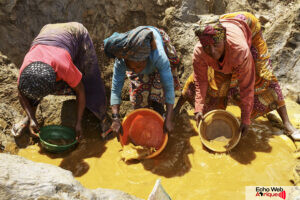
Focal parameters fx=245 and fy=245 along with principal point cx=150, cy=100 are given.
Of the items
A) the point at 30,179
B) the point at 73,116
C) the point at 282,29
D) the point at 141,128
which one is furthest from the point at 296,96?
the point at 30,179

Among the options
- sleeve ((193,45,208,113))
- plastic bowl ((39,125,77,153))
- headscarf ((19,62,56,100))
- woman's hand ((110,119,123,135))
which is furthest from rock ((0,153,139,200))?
sleeve ((193,45,208,113))

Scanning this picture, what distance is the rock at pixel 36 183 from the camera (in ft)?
4.13

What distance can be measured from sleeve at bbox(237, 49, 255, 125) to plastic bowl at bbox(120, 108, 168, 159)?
89 centimetres

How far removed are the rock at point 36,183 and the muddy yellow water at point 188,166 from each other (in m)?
0.98

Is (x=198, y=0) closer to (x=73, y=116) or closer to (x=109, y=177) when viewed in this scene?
(x=73, y=116)

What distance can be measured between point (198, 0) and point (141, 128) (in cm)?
256

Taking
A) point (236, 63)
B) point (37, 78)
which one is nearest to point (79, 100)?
point (37, 78)

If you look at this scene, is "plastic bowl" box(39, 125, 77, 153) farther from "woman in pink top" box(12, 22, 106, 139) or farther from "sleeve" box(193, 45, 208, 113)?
"sleeve" box(193, 45, 208, 113)

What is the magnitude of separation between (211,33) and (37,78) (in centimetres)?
157

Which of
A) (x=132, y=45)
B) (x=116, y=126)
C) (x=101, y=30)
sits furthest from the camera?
(x=101, y=30)

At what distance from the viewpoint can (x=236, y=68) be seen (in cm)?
237

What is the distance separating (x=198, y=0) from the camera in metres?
4.16

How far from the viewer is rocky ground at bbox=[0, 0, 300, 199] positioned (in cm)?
318

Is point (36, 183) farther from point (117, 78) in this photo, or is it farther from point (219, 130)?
point (219, 130)
